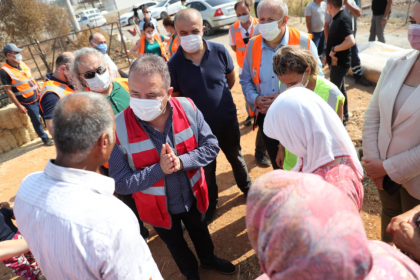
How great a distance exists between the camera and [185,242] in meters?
2.57

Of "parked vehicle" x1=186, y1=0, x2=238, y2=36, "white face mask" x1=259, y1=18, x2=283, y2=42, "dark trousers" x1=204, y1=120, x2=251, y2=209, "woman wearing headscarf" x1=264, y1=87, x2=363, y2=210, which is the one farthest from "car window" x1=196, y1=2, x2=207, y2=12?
"woman wearing headscarf" x1=264, y1=87, x2=363, y2=210

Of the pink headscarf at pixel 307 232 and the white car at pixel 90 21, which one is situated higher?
the white car at pixel 90 21

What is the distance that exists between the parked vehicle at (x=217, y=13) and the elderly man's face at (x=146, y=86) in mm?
12411

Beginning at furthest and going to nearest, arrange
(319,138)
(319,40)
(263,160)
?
(319,40)
(263,160)
(319,138)

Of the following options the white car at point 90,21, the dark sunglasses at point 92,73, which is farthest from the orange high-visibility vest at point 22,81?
the white car at point 90,21

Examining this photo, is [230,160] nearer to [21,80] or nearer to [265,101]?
[265,101]

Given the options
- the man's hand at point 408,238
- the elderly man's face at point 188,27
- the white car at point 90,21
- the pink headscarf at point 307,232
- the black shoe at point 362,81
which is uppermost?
the white car at point 90,21

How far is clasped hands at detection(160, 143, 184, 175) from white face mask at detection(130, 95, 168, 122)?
264 millimetres

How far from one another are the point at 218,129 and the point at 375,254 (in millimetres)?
2381

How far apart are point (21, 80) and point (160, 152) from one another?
552 centimetres

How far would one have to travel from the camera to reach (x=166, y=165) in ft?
6.75

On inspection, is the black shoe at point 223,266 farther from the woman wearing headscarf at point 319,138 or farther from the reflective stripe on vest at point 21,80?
the reflective stripe on vest at point 21,80

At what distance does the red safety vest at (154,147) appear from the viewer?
7.00 ft

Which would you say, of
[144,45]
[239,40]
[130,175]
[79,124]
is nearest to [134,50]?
[144,45]
